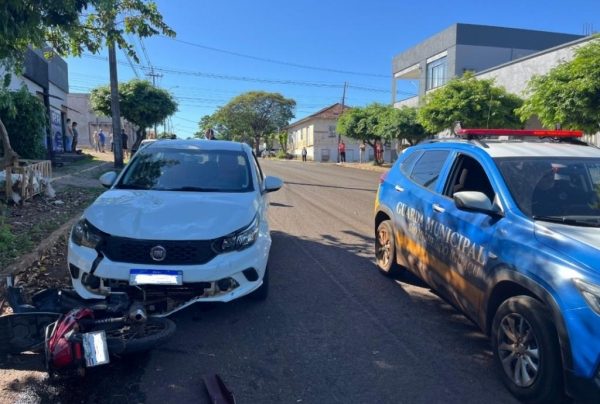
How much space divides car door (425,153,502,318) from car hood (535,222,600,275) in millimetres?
434

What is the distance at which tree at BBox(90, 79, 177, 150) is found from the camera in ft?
75.3

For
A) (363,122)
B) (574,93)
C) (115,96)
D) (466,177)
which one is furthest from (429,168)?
(363,122)

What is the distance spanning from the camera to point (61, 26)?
17.9ft

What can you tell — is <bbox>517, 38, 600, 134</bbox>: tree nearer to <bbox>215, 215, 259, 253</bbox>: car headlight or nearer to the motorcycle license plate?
<bbox>215, 215, 259, 253</bbox>: car headlight

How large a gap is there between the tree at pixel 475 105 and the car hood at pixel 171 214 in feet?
54.5

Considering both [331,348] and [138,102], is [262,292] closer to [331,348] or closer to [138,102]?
[331,348]

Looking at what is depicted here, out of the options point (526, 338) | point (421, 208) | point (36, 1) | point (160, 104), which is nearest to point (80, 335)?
point (526, 338)

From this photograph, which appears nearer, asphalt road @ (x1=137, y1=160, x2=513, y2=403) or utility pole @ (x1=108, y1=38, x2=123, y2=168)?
asphalt road @ (x1=137, y1=160, x2=513, y2=403)

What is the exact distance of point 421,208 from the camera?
4.94 m

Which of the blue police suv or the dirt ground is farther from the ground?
the blue police suv

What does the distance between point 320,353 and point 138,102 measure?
21626 mm

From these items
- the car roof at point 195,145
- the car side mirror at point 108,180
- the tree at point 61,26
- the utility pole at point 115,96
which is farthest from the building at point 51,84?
the car side mirror at point 108,180

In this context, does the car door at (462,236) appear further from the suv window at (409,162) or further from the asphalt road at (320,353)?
the suv window at (409,162)

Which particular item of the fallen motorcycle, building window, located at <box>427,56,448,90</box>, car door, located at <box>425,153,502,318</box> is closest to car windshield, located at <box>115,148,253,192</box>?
the fallen motorcycle
